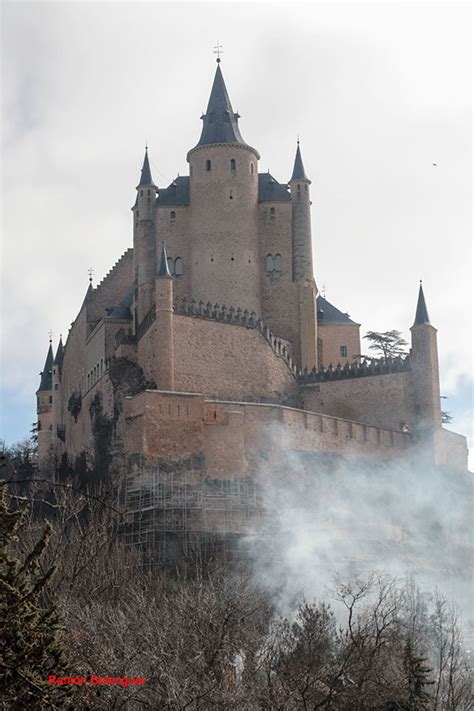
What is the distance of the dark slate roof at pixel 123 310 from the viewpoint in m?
64.5

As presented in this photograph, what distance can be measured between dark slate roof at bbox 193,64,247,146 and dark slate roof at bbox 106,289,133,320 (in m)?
9.72

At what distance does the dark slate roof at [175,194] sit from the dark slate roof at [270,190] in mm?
4219

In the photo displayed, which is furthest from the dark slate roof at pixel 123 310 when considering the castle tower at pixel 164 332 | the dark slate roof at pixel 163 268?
the castle tower at pixel 164 332

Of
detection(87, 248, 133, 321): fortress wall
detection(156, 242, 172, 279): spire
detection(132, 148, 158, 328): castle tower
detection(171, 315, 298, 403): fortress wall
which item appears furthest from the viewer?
detection(87, 248, 133, 321): fortress wall

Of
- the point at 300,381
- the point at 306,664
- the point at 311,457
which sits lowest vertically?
the point at 306,664

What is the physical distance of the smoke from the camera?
5081 centimetres

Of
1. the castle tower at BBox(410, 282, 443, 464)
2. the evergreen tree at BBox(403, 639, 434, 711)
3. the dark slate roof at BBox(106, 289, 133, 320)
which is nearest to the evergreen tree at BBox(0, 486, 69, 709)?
the evergreen tree at BBox(403, 639, 434, 711)

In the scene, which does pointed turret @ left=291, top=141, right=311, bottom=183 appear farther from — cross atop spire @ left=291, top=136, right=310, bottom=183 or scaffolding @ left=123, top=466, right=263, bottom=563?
scaffolding @ left=123, top=466, right=263, bottom=563

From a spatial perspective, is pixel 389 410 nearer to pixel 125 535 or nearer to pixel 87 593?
pixel 125 535

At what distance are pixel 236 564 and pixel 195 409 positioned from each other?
7.71m

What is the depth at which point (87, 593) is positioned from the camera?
38969 mm

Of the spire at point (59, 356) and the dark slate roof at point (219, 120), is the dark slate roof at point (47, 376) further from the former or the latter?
the dark slate roof at point (219, 120)

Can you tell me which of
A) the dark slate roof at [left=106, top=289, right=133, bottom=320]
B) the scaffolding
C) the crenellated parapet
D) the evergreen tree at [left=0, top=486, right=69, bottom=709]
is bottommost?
the evergreen tree at [left=0, top=486, right=69, bottom=709]

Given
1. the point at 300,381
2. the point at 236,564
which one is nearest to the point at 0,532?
the point at 236,564
